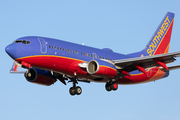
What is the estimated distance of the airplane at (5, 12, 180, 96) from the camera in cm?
3934

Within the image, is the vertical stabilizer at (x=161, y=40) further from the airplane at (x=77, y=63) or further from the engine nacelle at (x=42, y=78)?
the engine nacelle at (x=42, y=78)

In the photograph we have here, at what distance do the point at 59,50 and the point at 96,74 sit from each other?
5026 millimetres

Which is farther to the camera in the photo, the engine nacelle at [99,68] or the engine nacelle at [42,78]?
the engine nacelle at [42,78]

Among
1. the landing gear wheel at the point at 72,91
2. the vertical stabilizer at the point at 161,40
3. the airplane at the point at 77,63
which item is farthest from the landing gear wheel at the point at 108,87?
the vertical stabilizer at the point at 161,40

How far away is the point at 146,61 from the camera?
44812mm

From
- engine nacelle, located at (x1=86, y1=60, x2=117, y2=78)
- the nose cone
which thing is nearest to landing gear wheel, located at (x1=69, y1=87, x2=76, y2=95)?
engine nacelle, located at (x1=86, y1=60, x2=117, y2=78)

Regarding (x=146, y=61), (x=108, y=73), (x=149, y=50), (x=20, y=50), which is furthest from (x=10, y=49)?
(x=149, y=50)

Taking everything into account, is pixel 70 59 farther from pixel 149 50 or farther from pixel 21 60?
pixel 149 50

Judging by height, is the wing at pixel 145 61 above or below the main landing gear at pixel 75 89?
above

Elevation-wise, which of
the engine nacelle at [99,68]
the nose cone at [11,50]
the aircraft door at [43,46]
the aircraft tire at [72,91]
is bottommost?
the aircraft tire at [72,91]

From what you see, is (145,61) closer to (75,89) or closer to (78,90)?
(78,90)

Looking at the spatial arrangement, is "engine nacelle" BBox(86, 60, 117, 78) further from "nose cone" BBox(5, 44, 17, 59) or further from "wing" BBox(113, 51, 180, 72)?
"nose cone" BBox(5, 44, 17, 59)

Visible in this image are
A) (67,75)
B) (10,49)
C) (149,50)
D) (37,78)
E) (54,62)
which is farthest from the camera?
(149,50)

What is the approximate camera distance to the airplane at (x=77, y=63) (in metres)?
39.3
